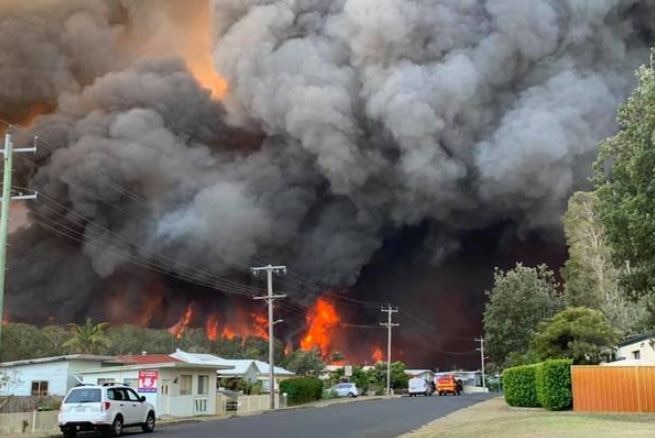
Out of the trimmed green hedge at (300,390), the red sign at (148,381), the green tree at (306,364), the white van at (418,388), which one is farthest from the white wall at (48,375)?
the green tree at (306,364)

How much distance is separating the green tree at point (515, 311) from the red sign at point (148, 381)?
79.0ft

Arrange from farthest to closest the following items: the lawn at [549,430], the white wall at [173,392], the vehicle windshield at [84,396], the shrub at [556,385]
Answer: the white wall at [173,392], the shrub at [556,385], the vehicle windshield at [84,396], the lawn at [549,430]

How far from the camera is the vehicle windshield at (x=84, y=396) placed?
878 inches

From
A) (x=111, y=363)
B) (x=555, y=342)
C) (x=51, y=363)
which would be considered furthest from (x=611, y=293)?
(x=51, y=363)

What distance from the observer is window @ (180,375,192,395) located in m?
37.3

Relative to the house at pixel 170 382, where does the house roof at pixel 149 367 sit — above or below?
above

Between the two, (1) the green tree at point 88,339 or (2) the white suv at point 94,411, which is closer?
(2) the white suv at point 94,411

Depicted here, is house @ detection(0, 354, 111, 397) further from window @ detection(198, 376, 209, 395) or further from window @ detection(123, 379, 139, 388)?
window @ detection(198, 376, 209, 395)

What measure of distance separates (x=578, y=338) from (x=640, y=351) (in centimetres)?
418

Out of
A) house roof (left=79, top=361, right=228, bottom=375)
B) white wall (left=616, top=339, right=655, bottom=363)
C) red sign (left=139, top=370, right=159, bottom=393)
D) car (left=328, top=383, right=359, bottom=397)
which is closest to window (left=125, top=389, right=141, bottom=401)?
red sign (left=139, top=370, right=159, bottom=393)

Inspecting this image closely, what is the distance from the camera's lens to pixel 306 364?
8438 centimetres

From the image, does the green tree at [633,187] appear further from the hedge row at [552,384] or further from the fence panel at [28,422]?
the fence panel at [28,422]

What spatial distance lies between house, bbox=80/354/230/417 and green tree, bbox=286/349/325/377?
4354 cm

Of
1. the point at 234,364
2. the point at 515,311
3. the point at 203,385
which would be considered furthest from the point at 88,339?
the point at 515,311
